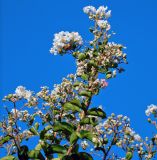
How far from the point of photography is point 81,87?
5.83 meters

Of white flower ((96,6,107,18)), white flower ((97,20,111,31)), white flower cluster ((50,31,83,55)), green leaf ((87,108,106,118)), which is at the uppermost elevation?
white flower ((96,6,107,18))

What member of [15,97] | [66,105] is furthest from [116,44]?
[15,97]

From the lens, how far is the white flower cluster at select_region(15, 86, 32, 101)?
5.79 meters

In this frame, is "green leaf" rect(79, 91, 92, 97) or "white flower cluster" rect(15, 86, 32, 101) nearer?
"green leaf" rect(79, 91, 92, 97)

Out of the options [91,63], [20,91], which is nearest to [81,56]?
[91,63]

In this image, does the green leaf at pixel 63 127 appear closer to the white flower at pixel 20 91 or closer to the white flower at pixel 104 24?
the white flower at pixel 20 91

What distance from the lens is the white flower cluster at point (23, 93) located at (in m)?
5.79

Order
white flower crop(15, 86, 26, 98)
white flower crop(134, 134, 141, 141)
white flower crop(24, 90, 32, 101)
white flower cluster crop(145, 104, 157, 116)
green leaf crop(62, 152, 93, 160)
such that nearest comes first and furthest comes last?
1. green leaf crop(62, 152, 93, 160)
2. white flower crop(15, 86, 26, 98)
3. white flower crop(24, 90, 32, 101)
4. white flower crop(134, 134, 141, 141)
5. white flower cluster crop(145, 104, 157, 116)

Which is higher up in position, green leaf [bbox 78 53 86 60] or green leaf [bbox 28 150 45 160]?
green leaf [bbox 78 53 86 60]

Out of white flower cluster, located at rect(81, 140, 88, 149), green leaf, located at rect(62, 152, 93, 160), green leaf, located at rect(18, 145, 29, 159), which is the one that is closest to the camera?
green leaf, located at rect(18, 145, 29, 159)

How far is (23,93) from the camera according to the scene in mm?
5996

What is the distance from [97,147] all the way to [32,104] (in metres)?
1.36

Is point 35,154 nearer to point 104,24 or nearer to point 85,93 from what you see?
point 85,93

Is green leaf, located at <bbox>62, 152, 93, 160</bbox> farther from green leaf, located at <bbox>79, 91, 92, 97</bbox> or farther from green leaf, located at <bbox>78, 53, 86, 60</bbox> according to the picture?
green leaf, located at <bbox>78, 53, 86, 60</bbox>
